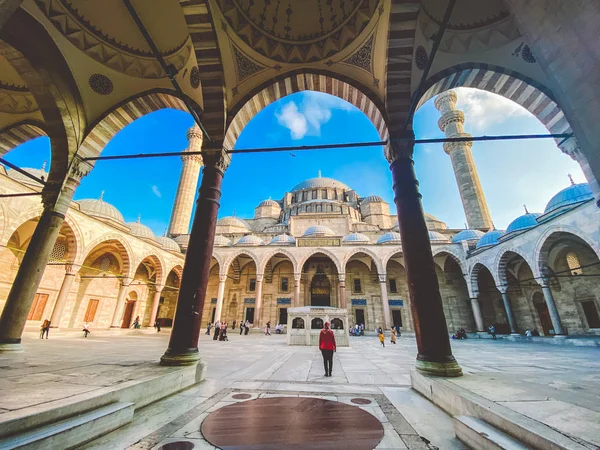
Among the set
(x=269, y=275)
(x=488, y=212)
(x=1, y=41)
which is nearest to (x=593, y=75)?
(x=1, y=41)

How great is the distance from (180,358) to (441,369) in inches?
145

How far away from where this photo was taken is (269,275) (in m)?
23.8

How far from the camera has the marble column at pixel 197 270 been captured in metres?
3.97

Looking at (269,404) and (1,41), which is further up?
(1,41)

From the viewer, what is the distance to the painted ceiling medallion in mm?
5361

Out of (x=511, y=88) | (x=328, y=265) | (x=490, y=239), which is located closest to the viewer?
(x=511, y=88)

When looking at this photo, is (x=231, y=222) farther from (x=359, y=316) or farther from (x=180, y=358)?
(x=180, y=358)

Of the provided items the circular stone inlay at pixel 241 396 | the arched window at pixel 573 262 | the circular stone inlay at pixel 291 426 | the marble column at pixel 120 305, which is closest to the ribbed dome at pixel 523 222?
the arched window at pixel 573 262

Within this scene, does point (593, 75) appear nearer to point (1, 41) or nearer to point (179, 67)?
point (179, 67)

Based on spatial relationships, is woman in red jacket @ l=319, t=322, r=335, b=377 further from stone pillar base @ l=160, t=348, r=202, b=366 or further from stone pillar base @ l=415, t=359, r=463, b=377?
stone pillar base @ l=160, t=348, r=202, b=366

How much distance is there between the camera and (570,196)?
48.7ft

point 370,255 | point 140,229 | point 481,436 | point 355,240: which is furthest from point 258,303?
point 481,436

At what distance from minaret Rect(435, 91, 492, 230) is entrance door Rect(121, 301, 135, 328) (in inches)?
1161

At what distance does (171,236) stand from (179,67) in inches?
870
